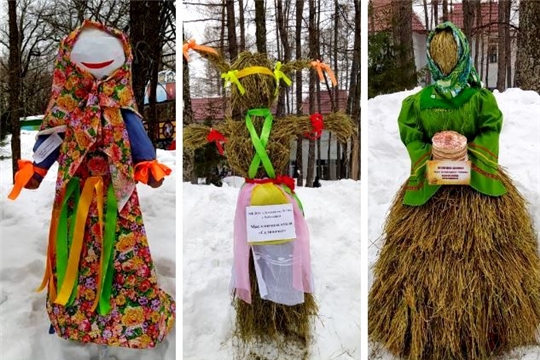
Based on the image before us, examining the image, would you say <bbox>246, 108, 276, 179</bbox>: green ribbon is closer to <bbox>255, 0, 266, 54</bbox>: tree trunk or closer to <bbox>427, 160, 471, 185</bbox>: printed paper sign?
<bbox>427, 160, 471, 185</bbox>: printed paper sign

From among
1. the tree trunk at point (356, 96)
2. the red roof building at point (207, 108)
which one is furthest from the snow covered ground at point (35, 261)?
the tree trunk at point (356, 96)

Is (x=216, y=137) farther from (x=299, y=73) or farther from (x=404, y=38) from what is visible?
(x=404, y=38)

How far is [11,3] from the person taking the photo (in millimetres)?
1975

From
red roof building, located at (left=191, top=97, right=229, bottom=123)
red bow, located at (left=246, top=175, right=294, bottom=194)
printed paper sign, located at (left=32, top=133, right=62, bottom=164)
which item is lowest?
red bow, located at (left=246, top=175, right=294, bottom=194)

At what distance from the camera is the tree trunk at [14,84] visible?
1984 mm

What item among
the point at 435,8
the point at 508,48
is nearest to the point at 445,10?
the point at 435,8

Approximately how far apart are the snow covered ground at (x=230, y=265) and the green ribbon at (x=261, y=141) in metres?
→ 0.65

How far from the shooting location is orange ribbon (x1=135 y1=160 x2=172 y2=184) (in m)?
1.50

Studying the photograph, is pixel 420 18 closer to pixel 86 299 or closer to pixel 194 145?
pixel 194 145

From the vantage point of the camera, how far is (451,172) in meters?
1.60

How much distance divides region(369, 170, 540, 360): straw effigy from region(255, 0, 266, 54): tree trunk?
119 centimetres

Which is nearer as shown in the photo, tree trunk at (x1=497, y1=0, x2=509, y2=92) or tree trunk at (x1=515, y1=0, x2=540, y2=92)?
tree trunk at (x1=515, y1=0, x2=540, y2=92)

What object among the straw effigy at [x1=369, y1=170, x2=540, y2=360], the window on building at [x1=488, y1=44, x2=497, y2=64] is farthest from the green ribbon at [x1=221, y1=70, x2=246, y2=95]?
the window on building at [x1=488, y1=44, x2=497, y2=64]

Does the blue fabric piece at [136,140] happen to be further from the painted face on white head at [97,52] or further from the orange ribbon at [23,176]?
the orange ribbon at [23,176]
